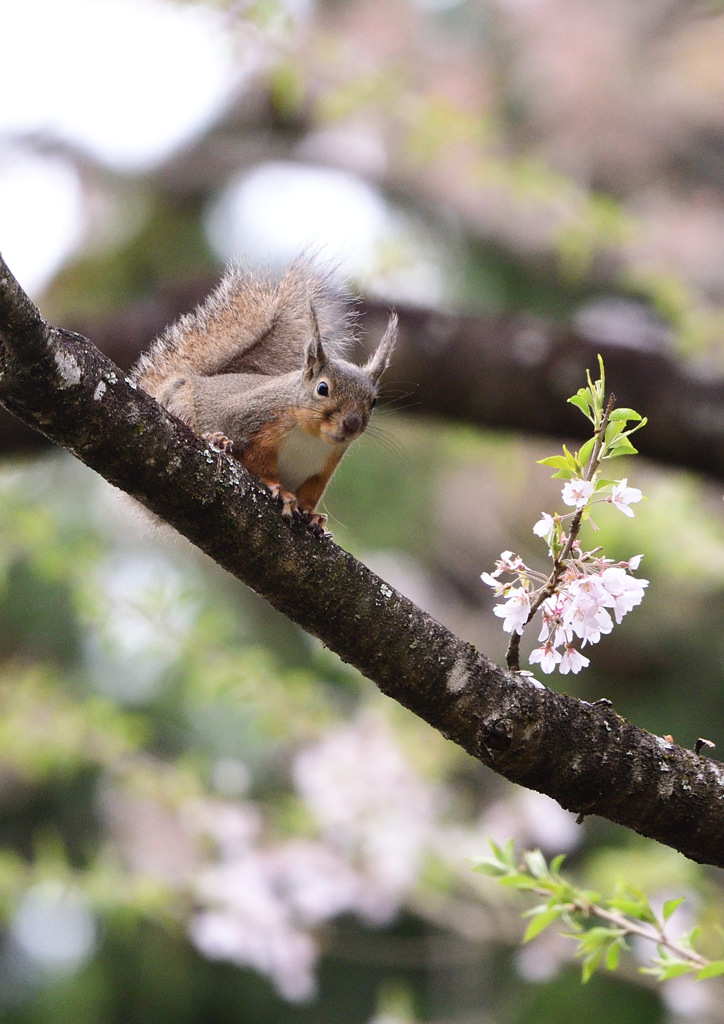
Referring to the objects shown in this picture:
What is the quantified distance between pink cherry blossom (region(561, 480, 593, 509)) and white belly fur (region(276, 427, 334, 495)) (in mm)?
862

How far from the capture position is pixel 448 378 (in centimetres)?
324

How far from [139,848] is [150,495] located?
4628 mm

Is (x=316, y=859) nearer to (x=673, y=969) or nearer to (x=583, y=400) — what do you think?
(x=673, y=969)

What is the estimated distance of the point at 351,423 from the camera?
76.2 inches

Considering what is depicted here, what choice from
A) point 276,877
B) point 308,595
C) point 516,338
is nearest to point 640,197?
point 516,338

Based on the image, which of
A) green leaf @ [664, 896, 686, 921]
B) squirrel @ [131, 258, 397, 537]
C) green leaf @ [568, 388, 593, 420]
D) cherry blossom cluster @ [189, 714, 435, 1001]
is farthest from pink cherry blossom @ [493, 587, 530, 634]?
cherry blossom cluster @ [189, 714, 435, 1001]

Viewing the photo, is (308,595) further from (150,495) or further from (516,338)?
(516,338)

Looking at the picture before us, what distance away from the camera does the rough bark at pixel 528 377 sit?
10.4 feet

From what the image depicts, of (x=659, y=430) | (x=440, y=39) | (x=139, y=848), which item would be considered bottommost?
(x=139, y=848)

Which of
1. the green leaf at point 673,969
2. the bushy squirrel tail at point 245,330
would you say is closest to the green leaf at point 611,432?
the green leaf at point 673,969

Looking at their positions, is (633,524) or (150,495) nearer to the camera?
(150,495)

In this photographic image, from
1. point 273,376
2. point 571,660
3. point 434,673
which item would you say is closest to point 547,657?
point 571,660

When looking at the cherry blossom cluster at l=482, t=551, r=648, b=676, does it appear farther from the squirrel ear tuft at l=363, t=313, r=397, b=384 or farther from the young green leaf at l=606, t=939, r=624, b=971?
the squirrel ear tuft at l=363, t=313, r=397, b=384

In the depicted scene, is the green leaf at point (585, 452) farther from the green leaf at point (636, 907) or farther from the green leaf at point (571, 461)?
the green leaf at point (636, 907)
